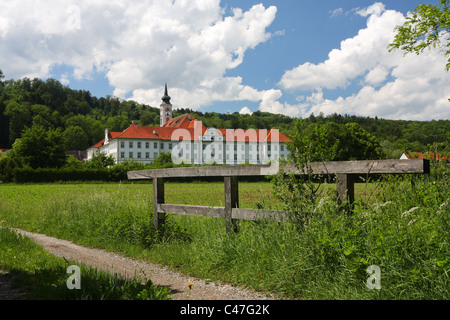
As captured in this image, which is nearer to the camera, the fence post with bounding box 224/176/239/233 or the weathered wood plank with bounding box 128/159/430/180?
the weathered wood plank with bounding box 128/159/430/180

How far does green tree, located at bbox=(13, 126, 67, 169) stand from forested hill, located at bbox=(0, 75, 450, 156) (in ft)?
31.4

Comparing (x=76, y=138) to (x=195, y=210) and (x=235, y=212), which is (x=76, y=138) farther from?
(x=235, y=212)

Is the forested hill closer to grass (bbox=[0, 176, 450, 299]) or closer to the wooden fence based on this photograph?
the wooden fence

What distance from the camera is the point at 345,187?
430cm

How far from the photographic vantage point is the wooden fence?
13.1 ft

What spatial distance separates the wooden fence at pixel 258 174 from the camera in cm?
400

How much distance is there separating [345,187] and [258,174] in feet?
4.63

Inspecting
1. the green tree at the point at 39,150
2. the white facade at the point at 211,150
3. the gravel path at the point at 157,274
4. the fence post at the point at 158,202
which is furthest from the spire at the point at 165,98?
the fence post at the point at 158,202

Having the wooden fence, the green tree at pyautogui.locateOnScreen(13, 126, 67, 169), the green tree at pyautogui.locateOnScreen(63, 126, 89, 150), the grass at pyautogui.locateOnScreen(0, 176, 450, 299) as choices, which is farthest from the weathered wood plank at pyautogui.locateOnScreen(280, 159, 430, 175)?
the green tree at pyautogui.locateOnScreen(63, 126, 89, 150)

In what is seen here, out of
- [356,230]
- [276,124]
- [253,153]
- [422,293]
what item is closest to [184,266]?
[356,230]

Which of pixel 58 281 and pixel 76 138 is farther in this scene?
pixel 76 138

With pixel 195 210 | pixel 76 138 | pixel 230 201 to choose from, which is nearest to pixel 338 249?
pixel 230 201

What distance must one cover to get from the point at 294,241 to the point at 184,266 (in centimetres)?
188

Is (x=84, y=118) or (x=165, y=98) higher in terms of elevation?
(x=165, y=98)
